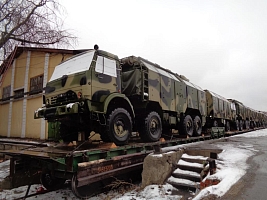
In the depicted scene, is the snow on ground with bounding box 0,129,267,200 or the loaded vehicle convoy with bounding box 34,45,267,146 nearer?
the snow on ground with bounding box 0,129,267,200

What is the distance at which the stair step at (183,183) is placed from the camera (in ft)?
14.4

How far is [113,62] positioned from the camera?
6281mm

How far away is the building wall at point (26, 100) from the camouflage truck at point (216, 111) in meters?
8.87

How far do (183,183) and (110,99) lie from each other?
2.59m

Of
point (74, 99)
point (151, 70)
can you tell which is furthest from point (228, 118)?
point (74, 99)

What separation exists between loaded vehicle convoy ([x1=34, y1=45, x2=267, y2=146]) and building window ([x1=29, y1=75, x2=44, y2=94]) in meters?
7.02

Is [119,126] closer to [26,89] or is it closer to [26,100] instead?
[26,100]

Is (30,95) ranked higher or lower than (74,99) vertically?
higher

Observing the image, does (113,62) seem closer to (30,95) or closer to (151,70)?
(151,70)

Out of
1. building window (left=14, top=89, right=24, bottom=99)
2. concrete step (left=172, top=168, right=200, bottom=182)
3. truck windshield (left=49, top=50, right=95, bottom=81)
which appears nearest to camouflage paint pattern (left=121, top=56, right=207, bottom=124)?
truck windshield (left=49, top=50, right=95, bottom=81)

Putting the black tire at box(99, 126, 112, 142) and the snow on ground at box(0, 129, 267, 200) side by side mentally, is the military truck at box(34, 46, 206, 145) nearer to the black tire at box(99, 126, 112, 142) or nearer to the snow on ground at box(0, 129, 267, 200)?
the black tire at box(99, 126, 112, 142)

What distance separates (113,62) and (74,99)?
1.73m

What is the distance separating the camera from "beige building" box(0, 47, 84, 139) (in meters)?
12.7

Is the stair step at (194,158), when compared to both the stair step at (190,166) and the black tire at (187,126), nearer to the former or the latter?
the stair step at (190,166)
